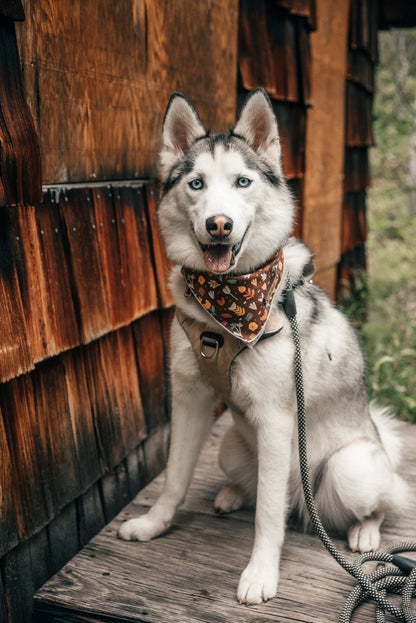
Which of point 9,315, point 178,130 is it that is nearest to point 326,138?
point 178,130

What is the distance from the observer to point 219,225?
1.69 meters

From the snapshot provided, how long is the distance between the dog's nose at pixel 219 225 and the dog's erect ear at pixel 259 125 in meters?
0.46

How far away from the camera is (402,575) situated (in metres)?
1.92

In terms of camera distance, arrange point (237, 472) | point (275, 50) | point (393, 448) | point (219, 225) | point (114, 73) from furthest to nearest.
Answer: point (275, 50) → point (393, 448) → point (237, 472) → point (114, 73) → point (219, 225)

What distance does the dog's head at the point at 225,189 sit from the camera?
5.93 feet

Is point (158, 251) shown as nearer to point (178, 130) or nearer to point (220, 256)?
point (178, 130)

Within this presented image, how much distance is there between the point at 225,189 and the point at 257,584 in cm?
129

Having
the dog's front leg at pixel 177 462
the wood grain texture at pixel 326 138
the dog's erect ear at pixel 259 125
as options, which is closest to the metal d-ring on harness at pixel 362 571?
the dog's front leg at pixel 177 462

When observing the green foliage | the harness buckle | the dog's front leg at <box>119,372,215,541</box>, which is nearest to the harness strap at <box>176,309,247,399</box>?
the harness buckle

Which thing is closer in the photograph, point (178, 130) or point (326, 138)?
point (178, 130)

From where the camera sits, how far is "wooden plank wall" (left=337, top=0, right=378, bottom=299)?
5.51 meters

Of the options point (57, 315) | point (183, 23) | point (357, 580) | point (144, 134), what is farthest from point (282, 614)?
point (183, 23)

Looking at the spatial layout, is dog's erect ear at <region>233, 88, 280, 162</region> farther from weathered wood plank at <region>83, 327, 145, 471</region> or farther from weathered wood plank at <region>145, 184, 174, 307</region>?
weathered wood plank at <region>83, 327, 145, 471</region>

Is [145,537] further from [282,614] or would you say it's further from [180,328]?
[180,328]
